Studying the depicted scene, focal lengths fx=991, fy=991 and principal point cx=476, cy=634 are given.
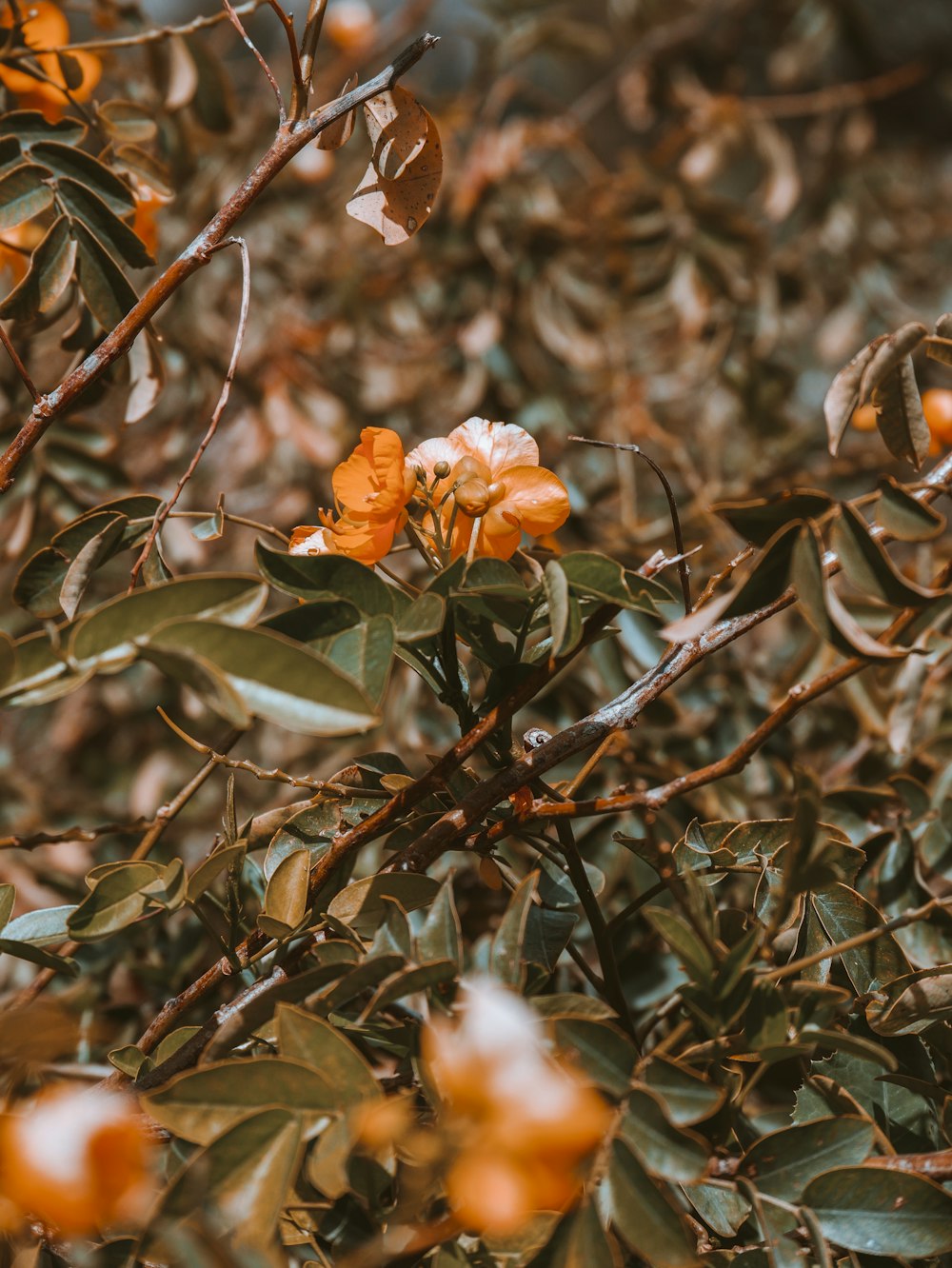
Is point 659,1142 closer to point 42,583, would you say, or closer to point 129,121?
point 42,583

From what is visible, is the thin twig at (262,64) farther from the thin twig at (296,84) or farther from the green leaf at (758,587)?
the green leaf at (758,587)

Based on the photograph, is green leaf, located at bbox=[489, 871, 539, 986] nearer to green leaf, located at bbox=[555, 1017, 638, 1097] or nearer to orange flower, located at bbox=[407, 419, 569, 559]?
green leaf, located at bbox=[555, 1017, 638, 1097]

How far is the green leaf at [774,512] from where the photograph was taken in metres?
0.39

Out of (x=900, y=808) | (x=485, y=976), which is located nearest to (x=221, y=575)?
(x=485, y=976)

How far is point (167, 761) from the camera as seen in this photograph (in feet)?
3.68

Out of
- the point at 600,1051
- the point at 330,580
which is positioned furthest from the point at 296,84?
the point at 600,1051

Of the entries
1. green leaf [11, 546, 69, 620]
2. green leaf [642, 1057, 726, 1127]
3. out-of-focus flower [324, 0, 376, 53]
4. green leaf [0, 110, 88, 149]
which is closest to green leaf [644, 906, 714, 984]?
green leaf [642, 1057, 726, 1127]

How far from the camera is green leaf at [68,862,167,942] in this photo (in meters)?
0.45

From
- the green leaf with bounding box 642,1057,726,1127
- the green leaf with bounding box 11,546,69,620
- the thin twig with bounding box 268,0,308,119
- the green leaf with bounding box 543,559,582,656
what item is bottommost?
the green leaf with bounding box 642,1057,726,1127

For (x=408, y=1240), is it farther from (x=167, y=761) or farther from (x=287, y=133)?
(x=167, y=761)

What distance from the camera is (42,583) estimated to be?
54 cm

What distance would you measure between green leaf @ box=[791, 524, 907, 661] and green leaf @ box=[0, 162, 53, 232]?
500 mm

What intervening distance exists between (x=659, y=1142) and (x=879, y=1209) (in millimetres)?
101

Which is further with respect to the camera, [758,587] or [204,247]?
[204,247]
